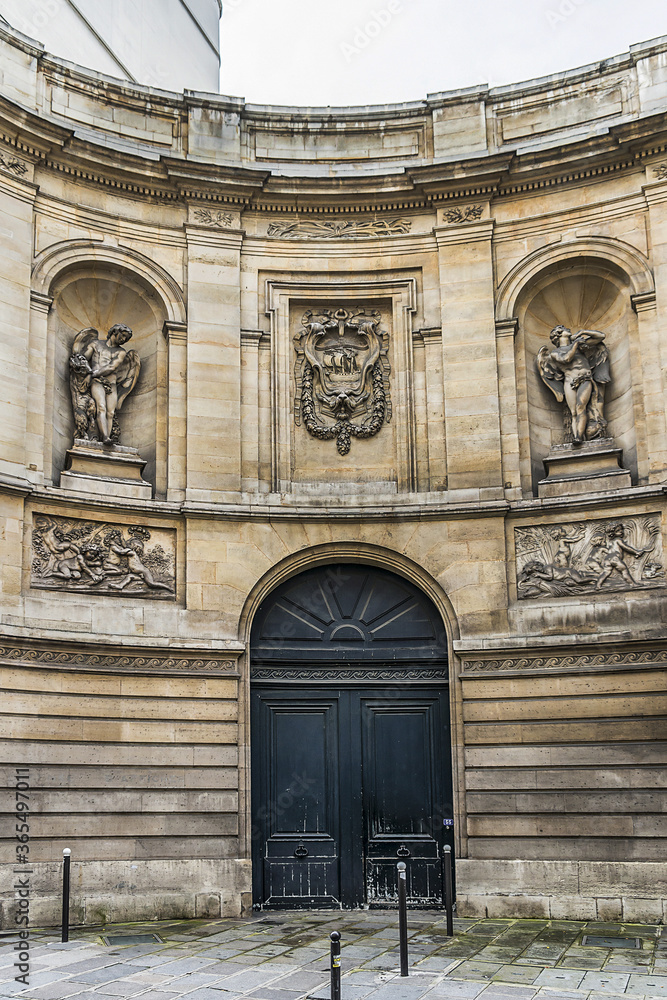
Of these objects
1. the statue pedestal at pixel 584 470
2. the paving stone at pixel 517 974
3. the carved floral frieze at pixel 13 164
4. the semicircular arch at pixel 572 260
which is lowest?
the paving stone at pixel 517 974

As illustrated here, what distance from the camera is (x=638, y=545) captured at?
580 inches

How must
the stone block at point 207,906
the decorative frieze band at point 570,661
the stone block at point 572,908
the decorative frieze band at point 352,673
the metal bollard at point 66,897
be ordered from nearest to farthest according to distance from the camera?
the metal bollard at point 66,897 → the stone block at point 572,908 → the stone block at point 207,906 → the decorative frieze band at point 570,661 → the decorative frieze band at point 352,673

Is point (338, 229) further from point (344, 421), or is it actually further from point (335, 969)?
point (335, 969)

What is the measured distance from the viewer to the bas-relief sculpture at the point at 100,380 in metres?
15.8

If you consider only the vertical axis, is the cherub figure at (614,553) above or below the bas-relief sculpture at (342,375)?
below

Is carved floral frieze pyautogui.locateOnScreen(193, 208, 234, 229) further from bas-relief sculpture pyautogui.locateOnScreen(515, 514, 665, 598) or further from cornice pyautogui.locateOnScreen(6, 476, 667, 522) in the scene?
bas-relief sculpture pyautogui.locateOnScreen(515, 514, 665, 598)

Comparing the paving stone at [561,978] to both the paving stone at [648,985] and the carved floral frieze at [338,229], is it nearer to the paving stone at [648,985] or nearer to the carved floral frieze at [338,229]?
the paving stone at [648,985]

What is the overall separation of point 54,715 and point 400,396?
7.08 meters

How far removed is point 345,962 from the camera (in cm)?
1114

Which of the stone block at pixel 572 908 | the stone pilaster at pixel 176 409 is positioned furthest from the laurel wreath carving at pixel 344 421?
the stone block at pixel 572 908

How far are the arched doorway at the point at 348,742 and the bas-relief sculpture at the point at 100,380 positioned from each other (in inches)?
146

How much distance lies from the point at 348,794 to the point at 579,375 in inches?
284

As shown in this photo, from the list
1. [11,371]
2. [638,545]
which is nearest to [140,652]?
[11,371]

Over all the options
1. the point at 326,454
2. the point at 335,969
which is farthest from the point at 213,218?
the point at 335,969
